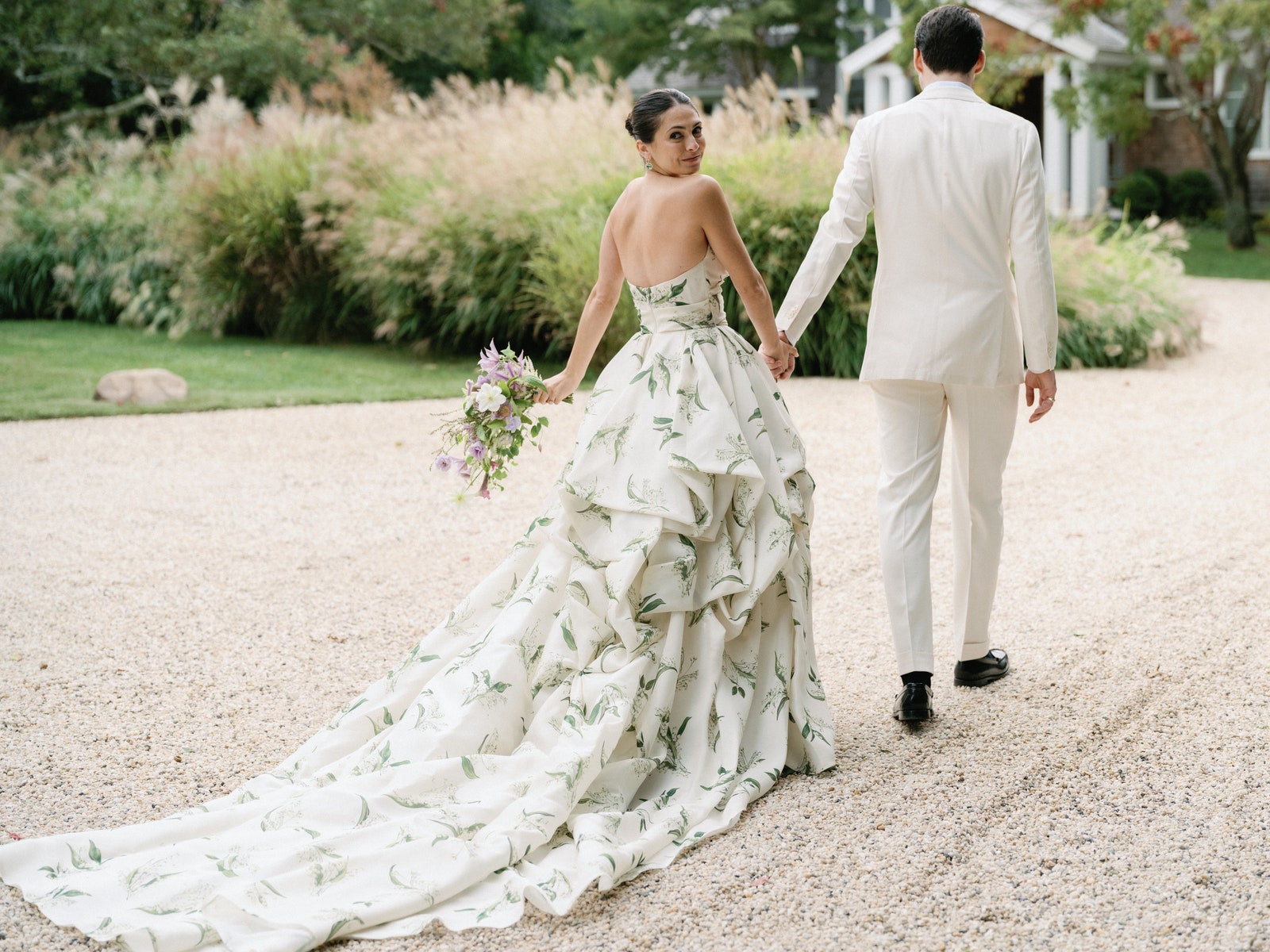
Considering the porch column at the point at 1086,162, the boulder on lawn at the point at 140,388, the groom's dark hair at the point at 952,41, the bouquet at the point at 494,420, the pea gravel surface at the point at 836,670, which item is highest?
the porch column at the point at 1086,162

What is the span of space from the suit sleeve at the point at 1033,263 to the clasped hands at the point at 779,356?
61 centimetres

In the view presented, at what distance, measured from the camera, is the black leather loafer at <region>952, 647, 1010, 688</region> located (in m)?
3.62

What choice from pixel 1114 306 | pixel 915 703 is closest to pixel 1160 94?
pixel 1114 306

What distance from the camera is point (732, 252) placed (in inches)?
118

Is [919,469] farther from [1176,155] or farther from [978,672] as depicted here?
[1176,155]

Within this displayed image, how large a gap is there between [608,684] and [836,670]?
1.21 metres

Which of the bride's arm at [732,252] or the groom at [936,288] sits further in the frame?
the groom at [936,288]

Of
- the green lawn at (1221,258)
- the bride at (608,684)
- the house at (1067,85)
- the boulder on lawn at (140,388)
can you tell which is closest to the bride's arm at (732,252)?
the bride at (608,684)

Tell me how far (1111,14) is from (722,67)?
9.18 m

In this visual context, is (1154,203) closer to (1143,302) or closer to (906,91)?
(906,91)

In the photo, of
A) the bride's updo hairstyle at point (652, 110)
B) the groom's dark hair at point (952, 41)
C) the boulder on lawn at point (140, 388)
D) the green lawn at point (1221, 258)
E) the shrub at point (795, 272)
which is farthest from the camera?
the green lawn at point (1221, 258)

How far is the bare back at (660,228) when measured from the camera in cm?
297

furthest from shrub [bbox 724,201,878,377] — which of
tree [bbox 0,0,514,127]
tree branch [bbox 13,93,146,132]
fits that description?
tree branch [bbox 13,93,146,132]

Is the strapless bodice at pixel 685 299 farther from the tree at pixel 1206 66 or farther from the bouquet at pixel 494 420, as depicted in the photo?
the tree at pixel 1206 66
